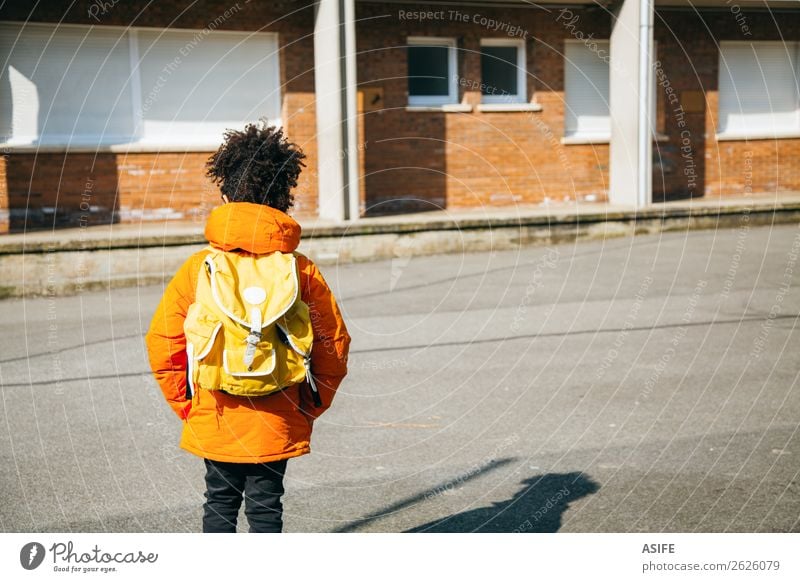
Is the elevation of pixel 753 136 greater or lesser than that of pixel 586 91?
lesser

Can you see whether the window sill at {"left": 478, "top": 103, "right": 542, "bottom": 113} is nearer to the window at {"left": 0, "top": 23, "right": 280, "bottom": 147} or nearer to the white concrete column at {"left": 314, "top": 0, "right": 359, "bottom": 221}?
the white concrete column at {"left": 314, "top": 0, "right": 359, "bottom": 221}

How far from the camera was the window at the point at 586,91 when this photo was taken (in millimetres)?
18828

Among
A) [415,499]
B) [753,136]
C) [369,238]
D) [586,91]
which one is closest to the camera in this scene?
[415,499]

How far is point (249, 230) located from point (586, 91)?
53.6ft

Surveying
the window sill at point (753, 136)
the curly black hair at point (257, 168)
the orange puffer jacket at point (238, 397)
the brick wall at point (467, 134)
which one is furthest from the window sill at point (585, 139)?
the orange puffer jacket at point (238, 397)

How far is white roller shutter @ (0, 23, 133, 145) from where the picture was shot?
14906mm

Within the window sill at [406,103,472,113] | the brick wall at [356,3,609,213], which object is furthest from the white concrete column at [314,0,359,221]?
the window sill at [406,103,472,113]

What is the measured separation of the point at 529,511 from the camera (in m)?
5.13

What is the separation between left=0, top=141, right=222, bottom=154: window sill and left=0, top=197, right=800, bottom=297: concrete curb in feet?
4.54

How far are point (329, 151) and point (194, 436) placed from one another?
40.2 feet

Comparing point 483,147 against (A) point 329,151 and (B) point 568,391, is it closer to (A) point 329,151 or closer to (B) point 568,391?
(A) point 329,151

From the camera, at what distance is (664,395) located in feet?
24.4

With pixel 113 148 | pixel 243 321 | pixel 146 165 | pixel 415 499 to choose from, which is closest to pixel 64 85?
pixel 113 148

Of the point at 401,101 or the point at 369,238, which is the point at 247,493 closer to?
the point at 369,238
